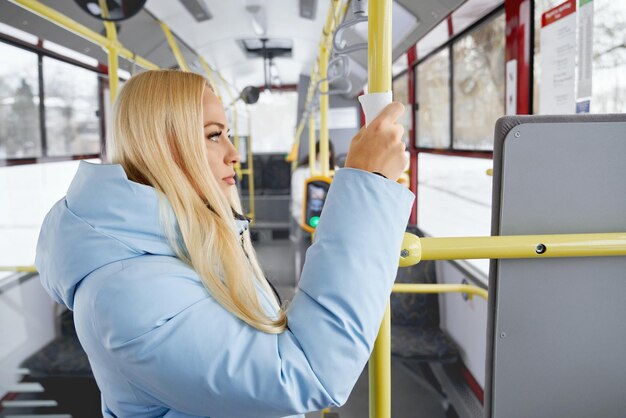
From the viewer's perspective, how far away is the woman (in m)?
0.73

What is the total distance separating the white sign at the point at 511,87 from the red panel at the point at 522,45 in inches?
1.1

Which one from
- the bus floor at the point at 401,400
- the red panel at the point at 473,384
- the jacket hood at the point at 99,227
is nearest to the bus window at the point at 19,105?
the bus floor at the point at 401,400

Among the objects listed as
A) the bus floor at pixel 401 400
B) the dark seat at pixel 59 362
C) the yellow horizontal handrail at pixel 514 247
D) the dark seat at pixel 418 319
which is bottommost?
the bus floor at pixel 401 400

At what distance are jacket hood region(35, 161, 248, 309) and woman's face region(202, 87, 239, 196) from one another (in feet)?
0.57

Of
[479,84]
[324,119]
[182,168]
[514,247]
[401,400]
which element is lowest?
[401,400]

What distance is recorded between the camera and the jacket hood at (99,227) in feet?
2.55

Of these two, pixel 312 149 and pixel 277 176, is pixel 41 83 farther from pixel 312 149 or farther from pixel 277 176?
pixel 277 176

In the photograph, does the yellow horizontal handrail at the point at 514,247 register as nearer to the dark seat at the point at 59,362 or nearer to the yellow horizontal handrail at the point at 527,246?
the yellow horizontal handrail at the point at 527,246

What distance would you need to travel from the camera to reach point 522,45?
2.24m

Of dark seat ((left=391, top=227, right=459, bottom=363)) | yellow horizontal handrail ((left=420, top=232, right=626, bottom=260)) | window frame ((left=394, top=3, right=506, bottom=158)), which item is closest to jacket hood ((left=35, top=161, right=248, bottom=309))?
yellow horizontal handrail ((left=420, top=232, right=626, bottom=260))

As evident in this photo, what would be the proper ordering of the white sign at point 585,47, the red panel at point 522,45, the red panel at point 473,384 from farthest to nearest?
the red panel at point 473,384, the red panel at point 522,45, the white sign at point 585,47

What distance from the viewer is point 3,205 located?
9.48 ft

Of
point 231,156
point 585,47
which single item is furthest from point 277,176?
point 231,156

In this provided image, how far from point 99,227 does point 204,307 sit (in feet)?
0.69
